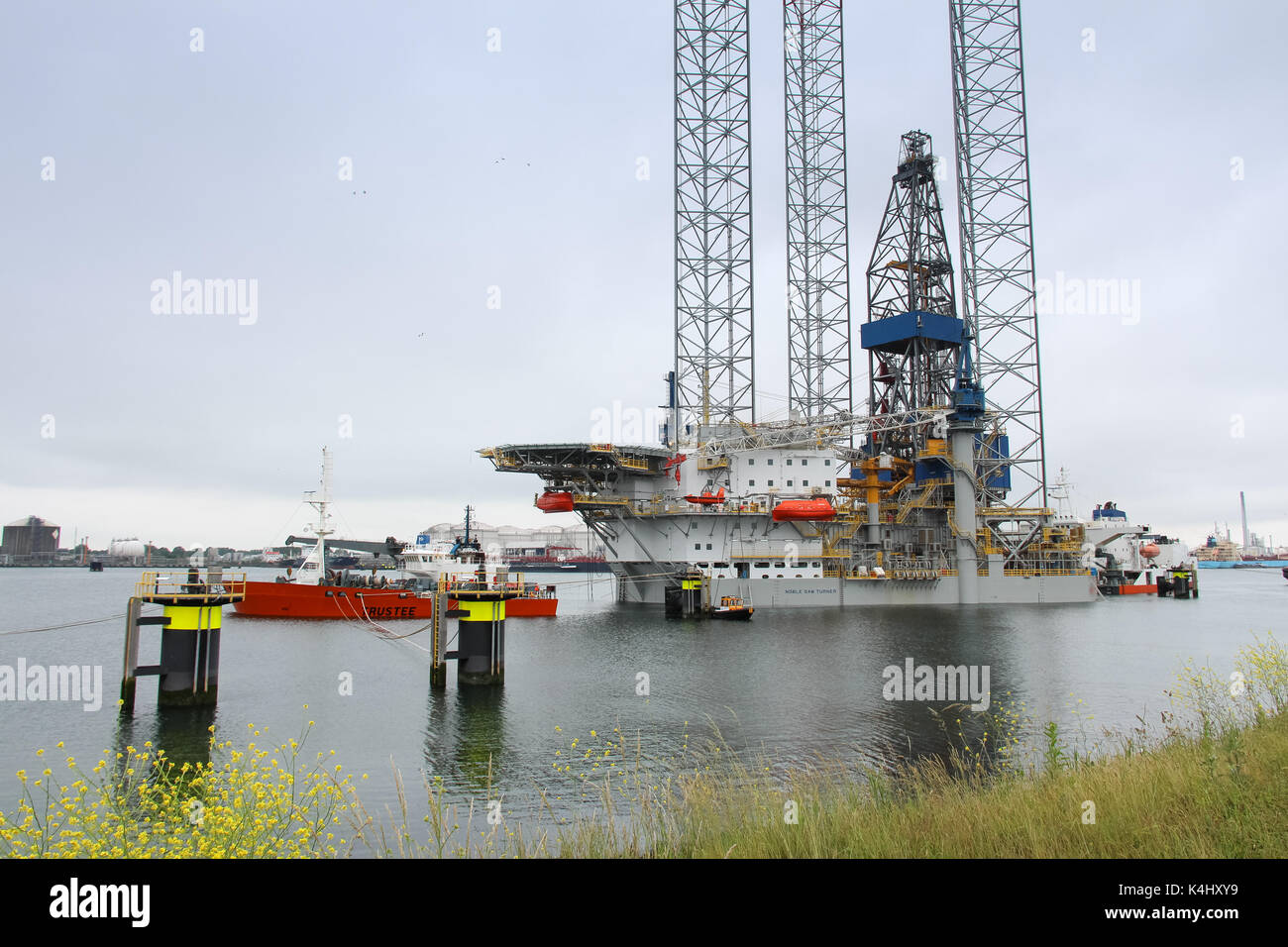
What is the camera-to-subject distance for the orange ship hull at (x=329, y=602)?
43.8m

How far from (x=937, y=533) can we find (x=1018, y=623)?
663 inches

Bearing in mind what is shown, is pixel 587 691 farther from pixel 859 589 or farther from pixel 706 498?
pixel 859 589

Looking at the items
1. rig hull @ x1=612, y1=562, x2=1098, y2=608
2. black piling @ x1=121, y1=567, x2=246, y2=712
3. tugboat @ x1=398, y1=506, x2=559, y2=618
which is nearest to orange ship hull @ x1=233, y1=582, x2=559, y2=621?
Answer: tugboat @ x1=398, y1=506, x2=559, y2=618

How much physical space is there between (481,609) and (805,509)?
32134 mm

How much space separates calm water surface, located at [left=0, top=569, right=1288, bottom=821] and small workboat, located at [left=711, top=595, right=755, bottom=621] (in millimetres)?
873

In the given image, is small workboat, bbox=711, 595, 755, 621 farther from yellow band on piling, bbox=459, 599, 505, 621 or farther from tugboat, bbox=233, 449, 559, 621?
yellow band on piling, bbox=459, 599, 505, 621

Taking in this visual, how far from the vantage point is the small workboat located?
4609 cm

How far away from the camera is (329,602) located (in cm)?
4428

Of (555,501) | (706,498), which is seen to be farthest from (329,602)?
(706,498)

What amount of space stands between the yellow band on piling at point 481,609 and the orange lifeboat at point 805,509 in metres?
31.4
